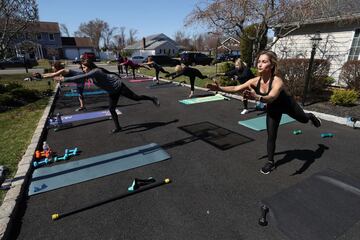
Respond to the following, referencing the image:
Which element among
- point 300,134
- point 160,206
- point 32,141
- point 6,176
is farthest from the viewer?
point 300,134

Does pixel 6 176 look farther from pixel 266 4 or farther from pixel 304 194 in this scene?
pixel 266 4

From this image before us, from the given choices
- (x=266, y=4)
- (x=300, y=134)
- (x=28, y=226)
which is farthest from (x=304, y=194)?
(x=266, y=4)

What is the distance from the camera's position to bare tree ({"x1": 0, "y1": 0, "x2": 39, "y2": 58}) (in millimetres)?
8477

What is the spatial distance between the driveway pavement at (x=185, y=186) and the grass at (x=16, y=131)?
550 millimetres

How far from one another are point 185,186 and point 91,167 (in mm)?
1802

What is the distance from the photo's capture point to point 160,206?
9.91 feet

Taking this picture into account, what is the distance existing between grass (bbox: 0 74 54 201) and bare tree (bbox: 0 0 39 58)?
9.71 feet

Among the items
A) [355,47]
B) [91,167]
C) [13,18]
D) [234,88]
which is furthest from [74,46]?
[234,88]

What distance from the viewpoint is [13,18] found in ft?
29.2

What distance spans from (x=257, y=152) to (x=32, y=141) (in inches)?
195

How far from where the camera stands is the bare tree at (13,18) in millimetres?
8477

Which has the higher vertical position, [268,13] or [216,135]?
[268,13]

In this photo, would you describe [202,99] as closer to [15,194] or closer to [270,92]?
[270,92]

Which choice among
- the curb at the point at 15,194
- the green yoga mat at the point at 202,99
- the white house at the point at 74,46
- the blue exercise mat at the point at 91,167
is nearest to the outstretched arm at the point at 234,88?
the blue exercise mat at the point at 91,167
